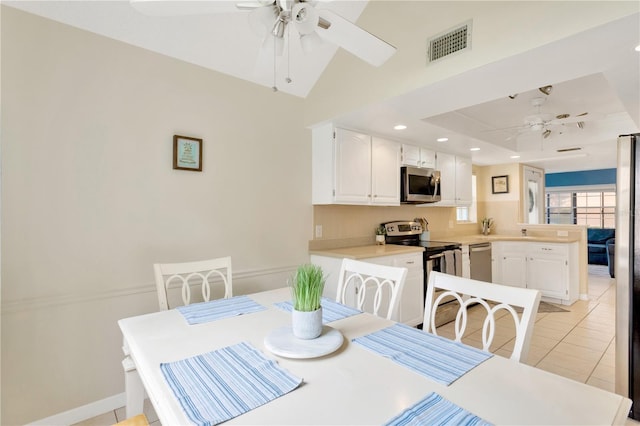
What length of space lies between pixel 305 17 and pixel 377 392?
4.32 feet

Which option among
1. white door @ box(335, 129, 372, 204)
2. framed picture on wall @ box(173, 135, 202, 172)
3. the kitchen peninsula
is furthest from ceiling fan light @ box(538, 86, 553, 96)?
framed picture on wall @ box(173, 135, 202, 172)

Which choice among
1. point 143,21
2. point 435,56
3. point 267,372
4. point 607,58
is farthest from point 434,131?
point 267,372

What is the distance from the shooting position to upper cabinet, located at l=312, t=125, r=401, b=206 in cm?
296

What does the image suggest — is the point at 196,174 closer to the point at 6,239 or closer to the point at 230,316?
the point at 6,239

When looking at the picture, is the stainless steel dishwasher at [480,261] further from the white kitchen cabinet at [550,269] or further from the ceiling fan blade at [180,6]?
the ceiling fan blade at [180,6]

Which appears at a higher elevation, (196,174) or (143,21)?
(143,21)

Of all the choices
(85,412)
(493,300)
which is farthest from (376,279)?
(85,412)

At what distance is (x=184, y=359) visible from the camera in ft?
3.45

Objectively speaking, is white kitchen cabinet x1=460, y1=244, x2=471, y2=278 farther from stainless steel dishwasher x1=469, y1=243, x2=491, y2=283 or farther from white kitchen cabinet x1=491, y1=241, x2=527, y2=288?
white kitchen cabinet x1=491, y1=241, x2=527, y2=288

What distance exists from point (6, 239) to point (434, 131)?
3.48 m

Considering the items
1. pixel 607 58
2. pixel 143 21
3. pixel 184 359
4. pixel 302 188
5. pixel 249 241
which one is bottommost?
pixel 184 359

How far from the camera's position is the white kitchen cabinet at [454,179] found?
4.19 metres

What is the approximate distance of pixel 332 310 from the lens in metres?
1.56

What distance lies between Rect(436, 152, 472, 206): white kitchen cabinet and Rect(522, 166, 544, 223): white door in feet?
5.48
